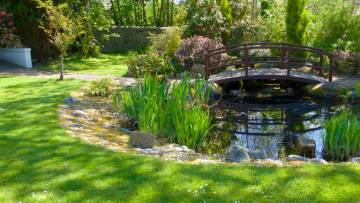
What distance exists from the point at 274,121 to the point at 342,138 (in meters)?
3.48

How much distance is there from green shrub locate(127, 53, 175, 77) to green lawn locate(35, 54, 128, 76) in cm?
62

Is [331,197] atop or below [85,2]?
below

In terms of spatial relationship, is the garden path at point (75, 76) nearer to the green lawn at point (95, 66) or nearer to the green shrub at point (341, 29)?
the green lawn at point (95, 66)

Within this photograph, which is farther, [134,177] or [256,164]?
[256,164]

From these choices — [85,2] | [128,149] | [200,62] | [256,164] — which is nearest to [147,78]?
[128,149]

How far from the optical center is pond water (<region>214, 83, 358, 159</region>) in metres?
8.23

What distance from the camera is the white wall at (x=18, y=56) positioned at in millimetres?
15062

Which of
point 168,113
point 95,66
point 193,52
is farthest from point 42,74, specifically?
point 168,113

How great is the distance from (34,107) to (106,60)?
27.3 ft

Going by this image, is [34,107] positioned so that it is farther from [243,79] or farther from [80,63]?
[80,63]

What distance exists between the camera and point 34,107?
29.4ft

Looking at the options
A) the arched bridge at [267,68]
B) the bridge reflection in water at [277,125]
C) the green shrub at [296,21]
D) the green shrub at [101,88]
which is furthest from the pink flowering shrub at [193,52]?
the green shrub at [101,88]

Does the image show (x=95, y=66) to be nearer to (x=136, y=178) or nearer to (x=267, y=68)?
(x=267, y=68)

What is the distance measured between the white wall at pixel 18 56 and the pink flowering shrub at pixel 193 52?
15.5ft
